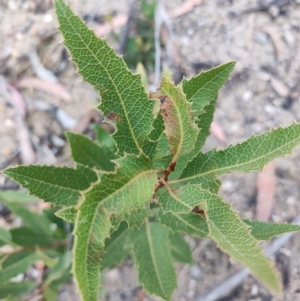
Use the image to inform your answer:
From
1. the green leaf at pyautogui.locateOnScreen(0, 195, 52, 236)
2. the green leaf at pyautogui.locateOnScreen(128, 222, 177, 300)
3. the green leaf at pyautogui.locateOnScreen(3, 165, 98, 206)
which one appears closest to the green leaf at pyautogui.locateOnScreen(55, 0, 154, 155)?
the green leaf at pyautogui.locateOnScreen(3, 165, 98, 206)

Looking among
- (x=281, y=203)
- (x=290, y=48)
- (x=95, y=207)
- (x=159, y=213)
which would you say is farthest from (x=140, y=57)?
(x=95, y=207)

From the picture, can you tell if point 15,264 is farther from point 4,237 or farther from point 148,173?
point 148,173

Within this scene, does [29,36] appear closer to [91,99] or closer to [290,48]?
[91,99]

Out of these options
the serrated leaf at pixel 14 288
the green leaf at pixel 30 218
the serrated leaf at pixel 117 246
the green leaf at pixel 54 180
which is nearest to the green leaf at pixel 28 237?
the green leaf at pixel 30 218

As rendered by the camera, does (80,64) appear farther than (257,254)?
Yes

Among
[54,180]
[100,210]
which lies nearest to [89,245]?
[100,210]

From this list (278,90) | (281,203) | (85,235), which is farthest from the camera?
(278,90)

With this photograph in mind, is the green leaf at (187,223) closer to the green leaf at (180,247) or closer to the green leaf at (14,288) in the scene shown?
the green leaf at (180,247)

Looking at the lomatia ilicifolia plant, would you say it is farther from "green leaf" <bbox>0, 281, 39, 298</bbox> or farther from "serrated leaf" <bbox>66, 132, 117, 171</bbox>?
"green leaf" <bbox>0, 281, 39, 298</bbox>
